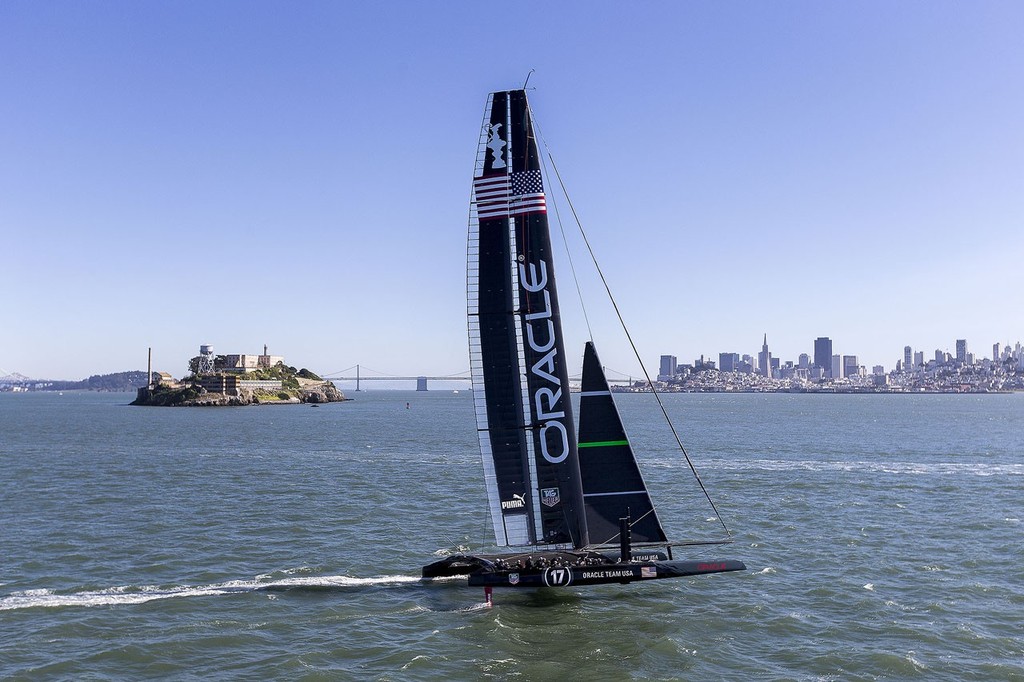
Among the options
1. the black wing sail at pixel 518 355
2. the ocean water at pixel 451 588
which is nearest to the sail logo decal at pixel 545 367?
the black wing sail at pixel 518 355

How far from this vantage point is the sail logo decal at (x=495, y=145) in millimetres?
20062

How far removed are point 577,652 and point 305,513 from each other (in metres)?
20.2

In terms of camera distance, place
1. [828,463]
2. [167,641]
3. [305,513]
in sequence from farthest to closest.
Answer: [828,463] → [305,513] → [167,641]

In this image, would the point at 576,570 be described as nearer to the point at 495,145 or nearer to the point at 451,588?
the point at 451,588

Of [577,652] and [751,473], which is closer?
[577,652]

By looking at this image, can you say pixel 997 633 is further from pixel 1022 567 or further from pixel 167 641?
pixel 167 641

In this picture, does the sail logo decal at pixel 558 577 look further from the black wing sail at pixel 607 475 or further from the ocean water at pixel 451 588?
the black wing sail at pixel 607 475

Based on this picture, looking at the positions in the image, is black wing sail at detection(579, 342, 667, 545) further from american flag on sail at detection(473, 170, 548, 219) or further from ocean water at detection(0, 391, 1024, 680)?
american flag on sail at detection(473, 170, 548, 219)

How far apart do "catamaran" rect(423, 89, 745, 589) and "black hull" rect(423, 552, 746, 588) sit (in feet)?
0.09

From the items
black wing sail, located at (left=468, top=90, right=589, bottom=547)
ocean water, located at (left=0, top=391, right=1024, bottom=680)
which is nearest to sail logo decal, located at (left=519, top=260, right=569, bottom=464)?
black wing sail, located at (left=468, top=90, right=589, bottom=547)

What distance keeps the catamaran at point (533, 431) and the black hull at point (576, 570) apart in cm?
3

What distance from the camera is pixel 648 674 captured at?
1619 centimetres

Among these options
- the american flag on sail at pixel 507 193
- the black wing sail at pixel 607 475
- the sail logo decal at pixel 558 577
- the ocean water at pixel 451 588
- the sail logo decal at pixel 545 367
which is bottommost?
the ocean water at pixel 451 588

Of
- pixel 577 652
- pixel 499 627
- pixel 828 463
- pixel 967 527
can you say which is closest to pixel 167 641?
pixel 499 627
